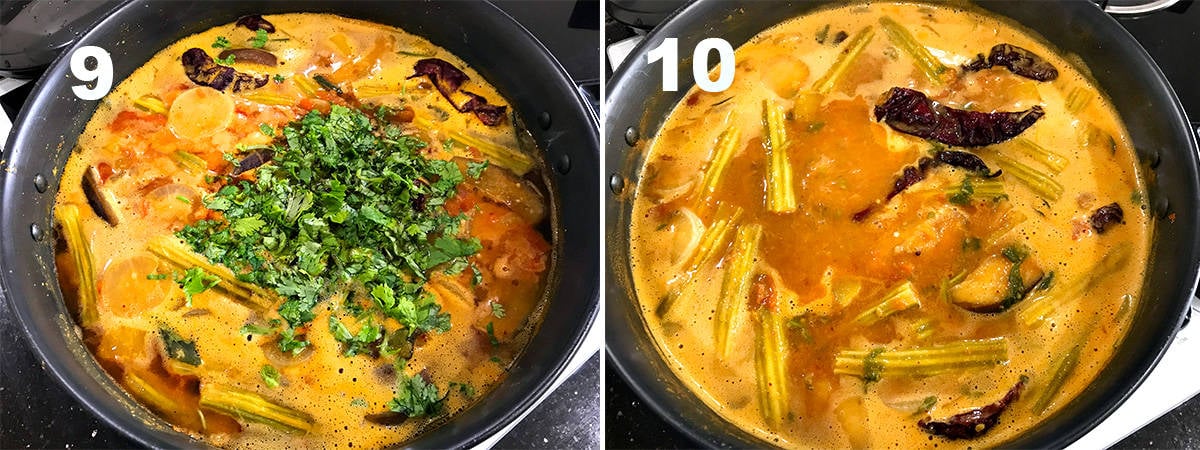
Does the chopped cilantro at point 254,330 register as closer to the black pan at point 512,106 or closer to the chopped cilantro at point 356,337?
the chopped cilantro at point 356,337

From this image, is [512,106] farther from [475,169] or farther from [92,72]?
[92,72]

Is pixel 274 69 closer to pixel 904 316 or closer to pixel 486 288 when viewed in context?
pixel 486 288

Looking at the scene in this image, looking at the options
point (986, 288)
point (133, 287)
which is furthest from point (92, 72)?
point (986, 288)

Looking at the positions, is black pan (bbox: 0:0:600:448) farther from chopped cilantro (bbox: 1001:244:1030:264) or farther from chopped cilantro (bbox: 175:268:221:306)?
chopped cilantro (bbox: 1001:244:1030:264)

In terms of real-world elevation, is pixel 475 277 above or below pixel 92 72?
below

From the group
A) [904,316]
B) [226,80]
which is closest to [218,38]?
[226,80]

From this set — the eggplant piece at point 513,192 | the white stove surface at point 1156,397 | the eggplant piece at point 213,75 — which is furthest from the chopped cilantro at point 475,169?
the white stove surface at point 1156,397

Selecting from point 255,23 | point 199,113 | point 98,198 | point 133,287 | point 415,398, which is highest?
point 255,23
